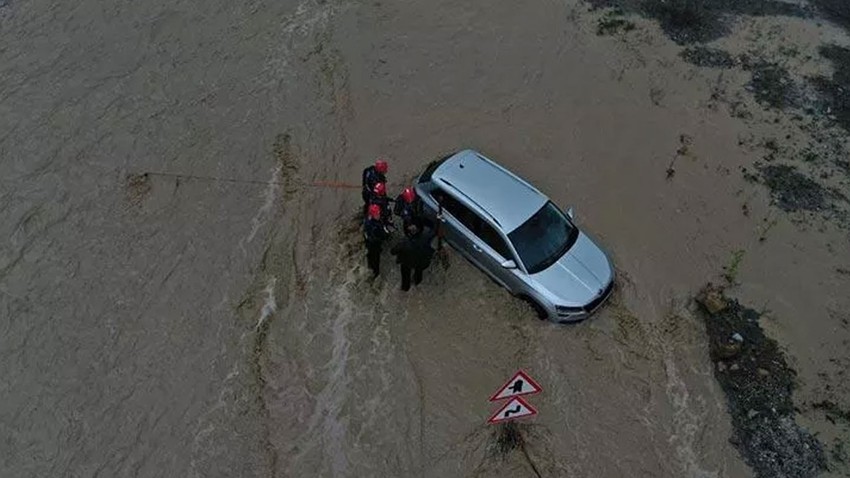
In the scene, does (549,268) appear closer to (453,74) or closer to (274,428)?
(274,428)

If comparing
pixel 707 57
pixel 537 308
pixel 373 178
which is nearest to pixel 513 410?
pixel 537 308

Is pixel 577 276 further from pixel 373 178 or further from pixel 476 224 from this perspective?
pixel 373 178

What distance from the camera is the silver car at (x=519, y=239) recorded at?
10.5m

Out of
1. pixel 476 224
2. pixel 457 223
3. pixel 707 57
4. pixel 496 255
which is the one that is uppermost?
pixel 476 224

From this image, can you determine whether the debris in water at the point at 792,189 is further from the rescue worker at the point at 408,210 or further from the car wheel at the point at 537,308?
the rescue worker at the point at 408,210

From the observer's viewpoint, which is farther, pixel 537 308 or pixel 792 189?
pixel 792 189

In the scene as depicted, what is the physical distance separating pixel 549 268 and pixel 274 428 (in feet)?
14.5

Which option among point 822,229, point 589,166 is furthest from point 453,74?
point 822,229

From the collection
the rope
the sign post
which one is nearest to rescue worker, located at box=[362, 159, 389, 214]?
the rope

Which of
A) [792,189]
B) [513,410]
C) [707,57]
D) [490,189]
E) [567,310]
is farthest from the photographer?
[707,57]

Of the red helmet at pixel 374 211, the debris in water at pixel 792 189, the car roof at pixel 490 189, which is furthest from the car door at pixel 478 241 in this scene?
the debris in water at pixel 792 189

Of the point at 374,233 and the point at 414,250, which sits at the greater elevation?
the point at 374,233

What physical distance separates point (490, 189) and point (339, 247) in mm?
2668

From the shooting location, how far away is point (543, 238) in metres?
10.8
